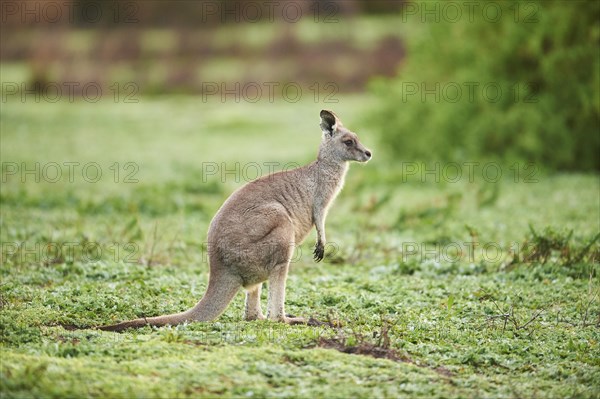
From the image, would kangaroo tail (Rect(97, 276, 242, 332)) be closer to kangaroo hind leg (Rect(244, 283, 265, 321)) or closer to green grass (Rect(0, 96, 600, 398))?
green grass (Rect(0, 96, 600, 398))

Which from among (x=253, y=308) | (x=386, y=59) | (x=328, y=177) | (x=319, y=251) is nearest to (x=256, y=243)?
(x=253, y=308)

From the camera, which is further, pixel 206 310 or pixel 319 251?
pixel 319 251

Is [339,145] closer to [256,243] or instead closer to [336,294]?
[336,294]

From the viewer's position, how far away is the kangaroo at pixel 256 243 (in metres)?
6.62

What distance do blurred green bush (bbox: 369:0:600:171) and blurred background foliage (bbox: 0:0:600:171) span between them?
0.03m

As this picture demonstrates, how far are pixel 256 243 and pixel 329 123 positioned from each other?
71.8 inches

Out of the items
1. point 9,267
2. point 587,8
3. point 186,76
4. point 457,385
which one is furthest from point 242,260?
point 186,76

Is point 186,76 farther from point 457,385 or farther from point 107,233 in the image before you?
point 457,385

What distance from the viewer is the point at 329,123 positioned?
26.1 ft

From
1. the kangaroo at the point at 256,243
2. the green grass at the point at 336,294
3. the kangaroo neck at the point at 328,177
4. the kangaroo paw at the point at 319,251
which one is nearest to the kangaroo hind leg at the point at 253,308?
the kangaroo at the point at 256,243

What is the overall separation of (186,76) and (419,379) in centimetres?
3225

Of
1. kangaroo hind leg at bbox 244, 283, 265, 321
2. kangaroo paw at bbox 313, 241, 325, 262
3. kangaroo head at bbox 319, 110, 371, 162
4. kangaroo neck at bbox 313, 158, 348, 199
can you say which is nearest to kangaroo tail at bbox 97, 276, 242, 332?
kangaroo hind leg at bbox 244, 283, 265, 321

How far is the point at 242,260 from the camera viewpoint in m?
6.66

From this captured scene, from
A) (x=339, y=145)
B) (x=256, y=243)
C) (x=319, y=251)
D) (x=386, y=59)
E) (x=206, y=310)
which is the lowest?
(x=206, y=310)
